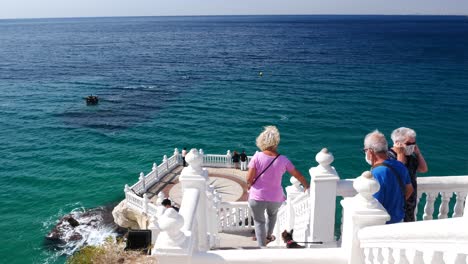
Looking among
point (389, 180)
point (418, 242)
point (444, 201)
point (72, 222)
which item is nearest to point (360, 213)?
point (418, 242)

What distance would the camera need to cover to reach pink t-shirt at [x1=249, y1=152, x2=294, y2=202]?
18.6 ft

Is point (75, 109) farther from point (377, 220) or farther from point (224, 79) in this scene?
point (377, 220)

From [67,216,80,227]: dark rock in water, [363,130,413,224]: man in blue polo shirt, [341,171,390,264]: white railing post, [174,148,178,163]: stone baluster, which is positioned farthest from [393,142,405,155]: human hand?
[67,216,80,227]: dark rock in water

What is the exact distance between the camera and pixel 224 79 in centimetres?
6303

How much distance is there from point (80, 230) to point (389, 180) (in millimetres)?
20158

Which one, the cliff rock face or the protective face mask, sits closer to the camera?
the protective face mask

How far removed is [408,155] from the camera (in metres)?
5.14

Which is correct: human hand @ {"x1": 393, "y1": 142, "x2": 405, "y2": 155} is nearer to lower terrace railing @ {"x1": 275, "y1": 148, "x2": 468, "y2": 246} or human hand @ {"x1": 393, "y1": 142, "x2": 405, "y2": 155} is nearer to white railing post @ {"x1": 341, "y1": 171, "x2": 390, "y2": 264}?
lower terrace railing @ {"x1": 275, "y1": 148, "x2": 468, "y2": 246}

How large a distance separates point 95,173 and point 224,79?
37.7 metres

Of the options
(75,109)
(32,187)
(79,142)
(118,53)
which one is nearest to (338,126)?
(79,142)

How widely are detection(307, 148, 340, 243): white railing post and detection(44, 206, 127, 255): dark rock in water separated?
16.3 meters

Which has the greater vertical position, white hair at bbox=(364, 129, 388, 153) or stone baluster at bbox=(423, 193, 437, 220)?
white hair at bbox=(364, 129, 388, 153)

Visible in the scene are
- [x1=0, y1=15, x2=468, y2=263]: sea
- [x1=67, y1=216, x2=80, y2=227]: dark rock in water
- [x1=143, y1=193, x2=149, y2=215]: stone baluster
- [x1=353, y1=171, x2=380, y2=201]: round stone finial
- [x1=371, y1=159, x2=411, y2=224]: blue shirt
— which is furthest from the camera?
[x1=0, y1=15, x2=468, y2=263]: sea

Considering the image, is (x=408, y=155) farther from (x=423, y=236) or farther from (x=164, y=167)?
(x=164, y=167)
